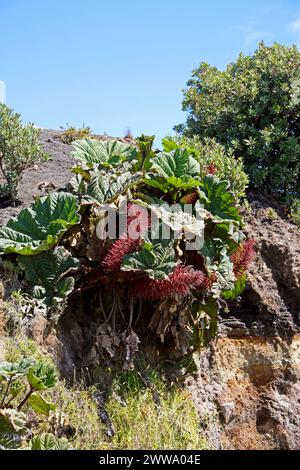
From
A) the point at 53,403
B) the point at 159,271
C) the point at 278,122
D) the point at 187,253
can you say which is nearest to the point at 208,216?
the point at 187,253

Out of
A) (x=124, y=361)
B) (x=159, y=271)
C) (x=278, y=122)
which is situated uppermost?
(x=278, y=122)

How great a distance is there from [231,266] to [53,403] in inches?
81.9

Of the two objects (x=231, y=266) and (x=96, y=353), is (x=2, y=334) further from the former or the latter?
(x=231, y=266)

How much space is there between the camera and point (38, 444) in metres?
4.08

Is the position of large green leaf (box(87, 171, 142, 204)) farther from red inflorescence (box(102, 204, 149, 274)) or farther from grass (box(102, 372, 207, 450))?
grass (box(102, 372, 207, 450))

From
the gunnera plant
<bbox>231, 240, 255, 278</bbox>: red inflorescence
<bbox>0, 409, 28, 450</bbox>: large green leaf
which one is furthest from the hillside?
<bbox>0, 409, 28, 450</bbox>: large green leaf

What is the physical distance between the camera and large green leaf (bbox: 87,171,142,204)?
562 centimetres

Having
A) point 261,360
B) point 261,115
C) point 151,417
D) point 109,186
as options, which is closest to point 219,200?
point 109,186

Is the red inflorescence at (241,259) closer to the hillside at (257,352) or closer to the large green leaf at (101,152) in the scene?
the hillside at (257,352)

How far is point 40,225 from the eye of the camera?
18.0 ft

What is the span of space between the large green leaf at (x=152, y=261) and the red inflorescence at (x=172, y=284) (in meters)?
0.07

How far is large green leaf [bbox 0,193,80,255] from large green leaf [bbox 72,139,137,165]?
0.84m

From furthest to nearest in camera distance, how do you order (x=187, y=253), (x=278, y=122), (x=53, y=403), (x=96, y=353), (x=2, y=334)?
(x=278, y=122) → (x=187, y=253) → (x=96, y=353) → (x=2, y=334) → (x=53, y=403)

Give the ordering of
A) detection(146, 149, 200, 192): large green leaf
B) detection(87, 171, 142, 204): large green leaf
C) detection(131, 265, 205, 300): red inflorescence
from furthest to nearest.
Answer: detection(146, 149, 200, 192): large green leaf, detection(87, 171, 142, 204): large green leaf, detection(131, 265, 205, 300): red inflorescence
